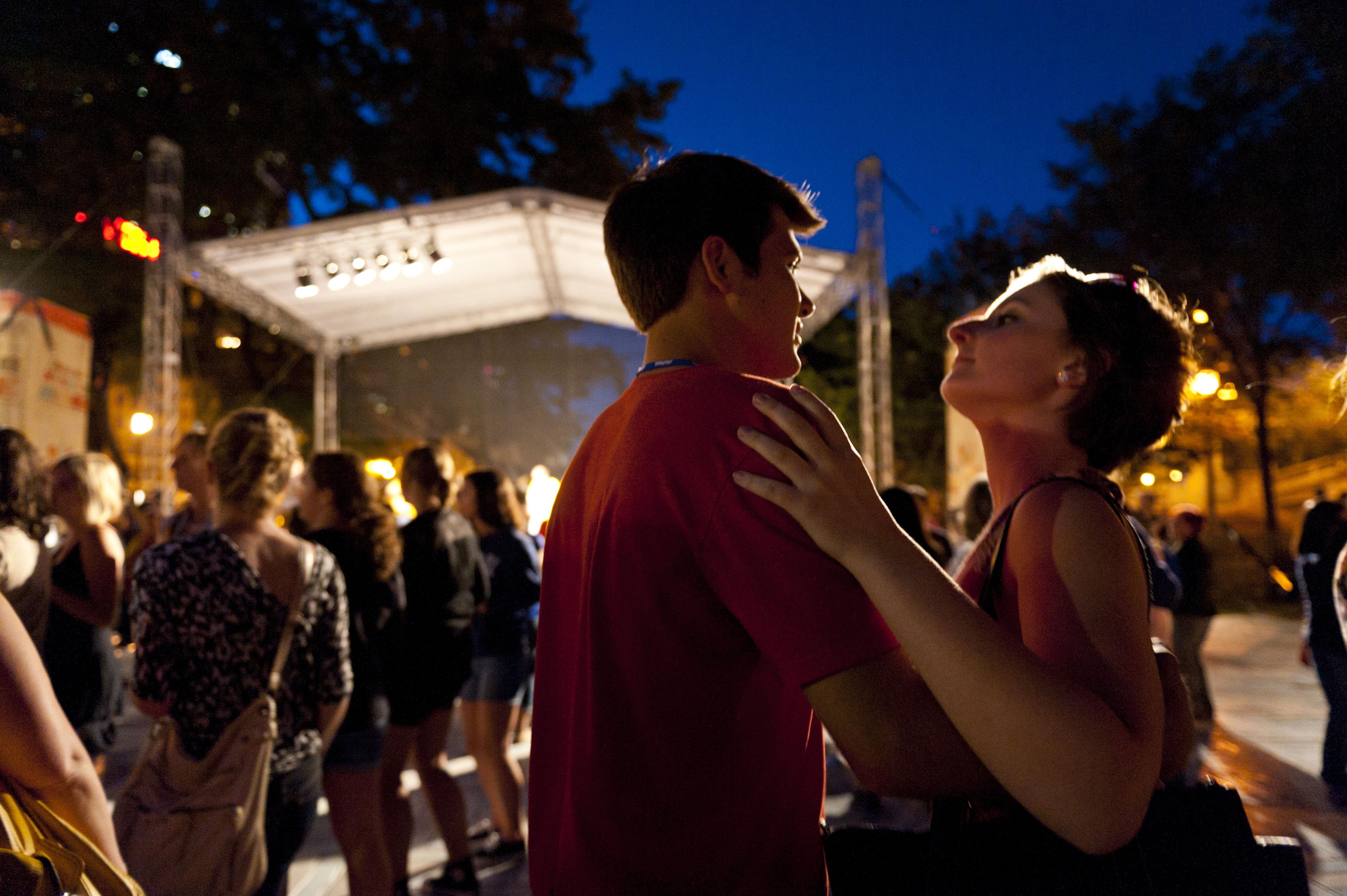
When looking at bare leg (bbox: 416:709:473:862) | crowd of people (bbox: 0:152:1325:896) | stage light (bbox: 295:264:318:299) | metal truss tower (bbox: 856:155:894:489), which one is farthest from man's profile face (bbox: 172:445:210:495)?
Result: metal truss tower (bbox: 856:155:894:489)

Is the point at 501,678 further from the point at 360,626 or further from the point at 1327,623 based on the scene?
the point at 1327,623

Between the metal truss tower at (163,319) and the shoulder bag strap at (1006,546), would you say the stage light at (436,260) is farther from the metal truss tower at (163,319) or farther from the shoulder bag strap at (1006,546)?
the shoulder bag strap at (1006,546)

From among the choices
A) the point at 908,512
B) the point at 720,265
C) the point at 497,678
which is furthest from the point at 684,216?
the point at 497,678

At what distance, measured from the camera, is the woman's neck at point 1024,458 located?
136 centimetres

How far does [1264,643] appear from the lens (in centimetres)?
1321

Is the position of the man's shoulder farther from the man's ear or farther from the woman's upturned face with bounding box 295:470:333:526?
the woman's upturned face with bounding box 295:470:333:526

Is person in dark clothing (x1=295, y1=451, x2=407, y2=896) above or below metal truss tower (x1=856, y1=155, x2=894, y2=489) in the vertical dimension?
below

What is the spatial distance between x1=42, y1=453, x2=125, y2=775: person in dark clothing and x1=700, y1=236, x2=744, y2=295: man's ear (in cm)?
362

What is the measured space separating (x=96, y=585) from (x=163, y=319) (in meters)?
7.89

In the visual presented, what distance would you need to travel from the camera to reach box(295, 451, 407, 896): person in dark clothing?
335 cm

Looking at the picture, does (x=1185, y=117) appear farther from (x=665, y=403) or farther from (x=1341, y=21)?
(x=665, y=403)

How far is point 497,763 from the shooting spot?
465 centimetres

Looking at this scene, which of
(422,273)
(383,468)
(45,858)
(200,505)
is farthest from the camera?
(383,468)

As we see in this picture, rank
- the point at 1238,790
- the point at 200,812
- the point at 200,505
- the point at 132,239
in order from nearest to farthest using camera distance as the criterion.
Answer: the point at 1238,790 → the point at 200,812 → the point at 200,505 → the point at 132,239
